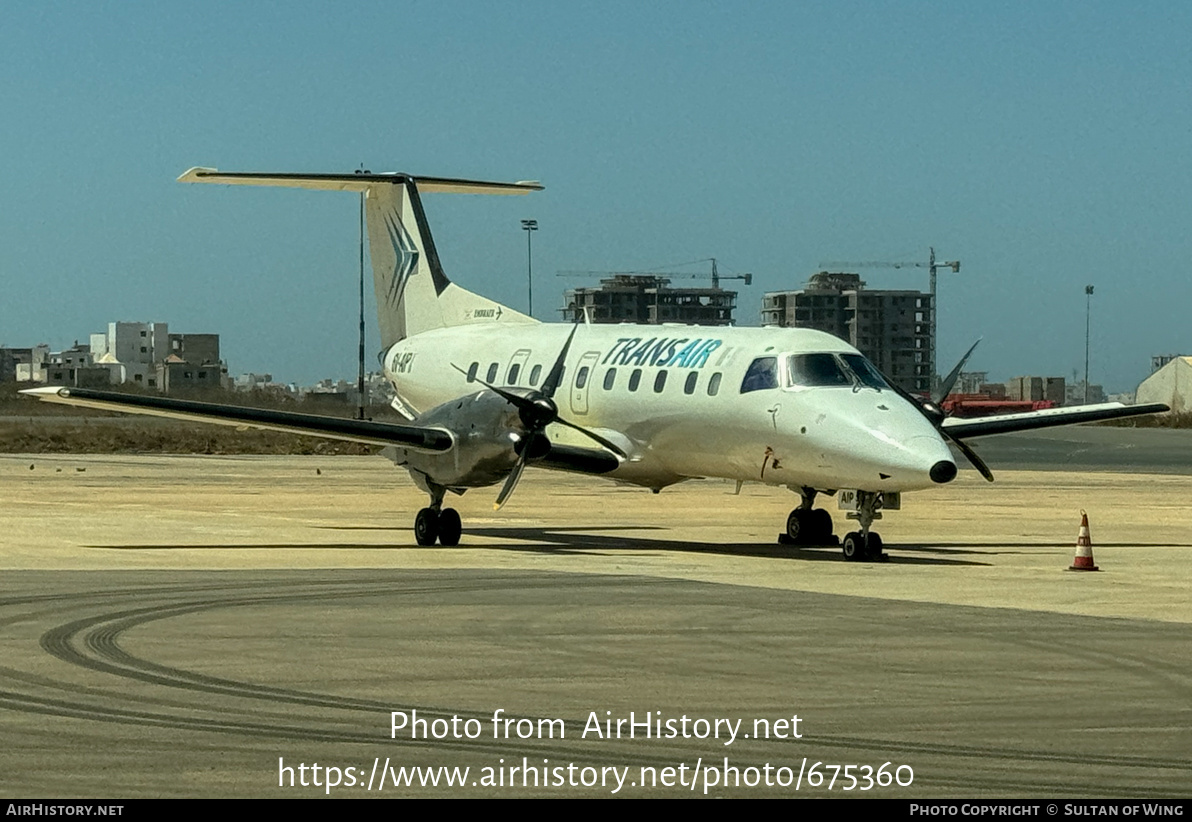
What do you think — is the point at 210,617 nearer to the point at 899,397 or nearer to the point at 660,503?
the point at 899,397

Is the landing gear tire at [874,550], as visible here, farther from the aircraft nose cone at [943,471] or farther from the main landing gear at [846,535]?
the aircraft nose cone at [943,471]

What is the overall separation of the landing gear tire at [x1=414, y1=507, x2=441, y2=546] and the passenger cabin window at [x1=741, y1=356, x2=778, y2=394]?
177 inches

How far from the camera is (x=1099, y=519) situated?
1257 inches

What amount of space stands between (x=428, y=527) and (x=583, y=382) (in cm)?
346

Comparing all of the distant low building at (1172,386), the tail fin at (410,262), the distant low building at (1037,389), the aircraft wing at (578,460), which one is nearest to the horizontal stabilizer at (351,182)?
the tail fin at (410,262)

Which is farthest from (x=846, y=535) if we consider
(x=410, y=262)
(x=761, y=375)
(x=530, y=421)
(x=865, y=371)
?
(x=410, y=262)

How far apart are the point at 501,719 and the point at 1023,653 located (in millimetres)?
4768

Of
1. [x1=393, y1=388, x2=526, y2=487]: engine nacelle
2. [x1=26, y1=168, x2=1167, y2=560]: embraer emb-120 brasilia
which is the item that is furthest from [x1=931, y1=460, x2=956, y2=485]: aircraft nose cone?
[x1=393, y1=388, x2=526, y2=487]: engine nacelle

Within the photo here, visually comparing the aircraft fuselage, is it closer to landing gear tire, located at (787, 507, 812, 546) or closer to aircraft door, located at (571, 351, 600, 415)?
aircraft door, located at (571, 351, 600, 415)

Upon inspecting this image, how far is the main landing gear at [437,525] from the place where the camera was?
79.9ft

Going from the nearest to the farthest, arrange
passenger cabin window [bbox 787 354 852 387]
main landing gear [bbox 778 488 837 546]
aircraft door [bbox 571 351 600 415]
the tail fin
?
passenger cabin window [bbox 787 354 852 387]
main landing gear [bbox 778 488 837 546]
aircraft door [bbox 571 351 600 415]
the tail fin

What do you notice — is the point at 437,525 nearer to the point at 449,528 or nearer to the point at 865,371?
the point at 449,528

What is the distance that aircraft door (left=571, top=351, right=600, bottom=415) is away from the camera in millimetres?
26188

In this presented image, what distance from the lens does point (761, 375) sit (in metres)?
23.5
